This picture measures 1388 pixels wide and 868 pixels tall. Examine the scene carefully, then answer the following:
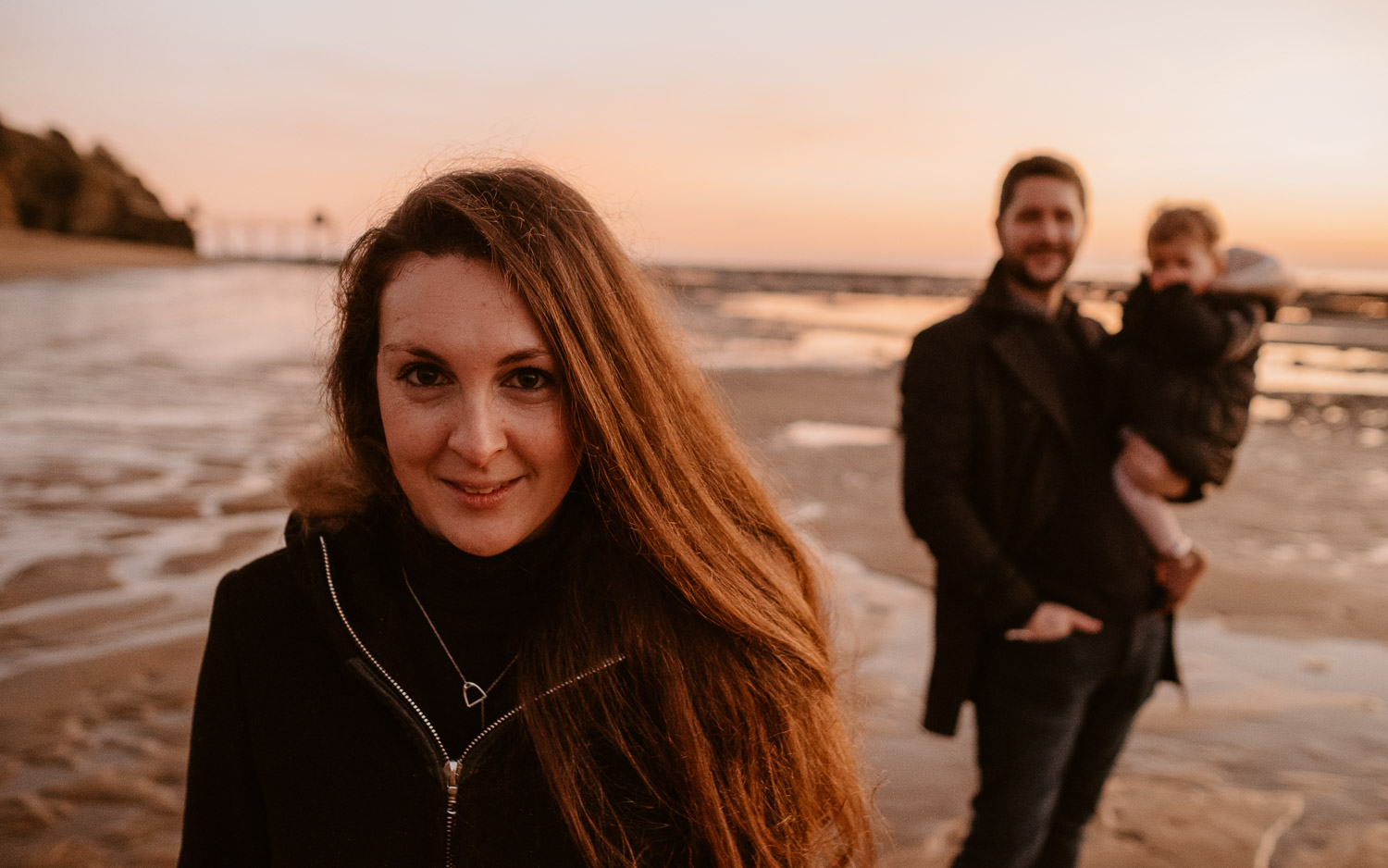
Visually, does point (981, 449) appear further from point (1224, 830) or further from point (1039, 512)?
point (1224, 830)

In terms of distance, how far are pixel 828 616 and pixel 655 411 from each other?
805 mm

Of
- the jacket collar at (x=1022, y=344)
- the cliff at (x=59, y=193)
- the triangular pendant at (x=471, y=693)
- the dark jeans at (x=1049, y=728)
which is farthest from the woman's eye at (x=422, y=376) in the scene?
the cliff at (x=59, y=193)

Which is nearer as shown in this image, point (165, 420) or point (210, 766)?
point (210, 766)

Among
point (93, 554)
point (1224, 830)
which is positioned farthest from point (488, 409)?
point (93, 554)

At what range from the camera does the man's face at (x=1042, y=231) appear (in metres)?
2.79

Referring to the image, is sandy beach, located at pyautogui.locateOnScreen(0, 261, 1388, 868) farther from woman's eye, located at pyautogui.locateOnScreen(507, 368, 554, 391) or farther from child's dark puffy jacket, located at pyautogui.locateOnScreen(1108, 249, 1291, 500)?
child's dark puffy jacket, located at pyautogui.locateOnScreen(1108, 249, 1291, 500)

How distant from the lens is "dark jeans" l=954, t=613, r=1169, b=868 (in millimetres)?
2631

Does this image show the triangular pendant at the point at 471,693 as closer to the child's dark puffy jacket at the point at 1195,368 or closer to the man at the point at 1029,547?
the man at the point at 1029,547

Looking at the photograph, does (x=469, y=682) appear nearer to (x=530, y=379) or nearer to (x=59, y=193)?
(x=530, y=379)

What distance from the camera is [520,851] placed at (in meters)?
1.59

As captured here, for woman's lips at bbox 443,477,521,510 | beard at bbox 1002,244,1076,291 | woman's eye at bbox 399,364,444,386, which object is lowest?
woman's lips at bbox 443,477,521,510

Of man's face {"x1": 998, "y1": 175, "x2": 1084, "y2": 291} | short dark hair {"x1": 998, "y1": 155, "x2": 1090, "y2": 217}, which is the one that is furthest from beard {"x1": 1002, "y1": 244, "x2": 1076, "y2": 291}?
short dark hair {"x1": 998, "y1": 155, "x2": 1090, "y2": 217}

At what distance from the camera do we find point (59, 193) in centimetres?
5384

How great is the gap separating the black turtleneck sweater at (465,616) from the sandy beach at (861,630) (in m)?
0.85
